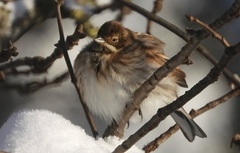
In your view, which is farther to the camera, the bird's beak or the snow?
the bird's beak

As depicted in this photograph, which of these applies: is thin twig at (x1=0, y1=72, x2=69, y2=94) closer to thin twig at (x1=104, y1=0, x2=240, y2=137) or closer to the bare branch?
thin twig at (x1=104, y1=0, x2=240, y2=137)

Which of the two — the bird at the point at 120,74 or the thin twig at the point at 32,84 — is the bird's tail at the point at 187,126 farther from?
the thin twig at the point at 32,84

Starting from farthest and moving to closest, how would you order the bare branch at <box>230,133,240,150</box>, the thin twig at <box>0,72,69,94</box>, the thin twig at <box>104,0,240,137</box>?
the thin twig at <box>0,72,69,94</box>, the bare branch at <box>230,133,240,150</box>, the thin twig at <box>104,0,240,137</box>

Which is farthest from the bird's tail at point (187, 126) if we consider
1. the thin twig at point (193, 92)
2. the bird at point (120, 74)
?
the thin twig at point (193, 92)

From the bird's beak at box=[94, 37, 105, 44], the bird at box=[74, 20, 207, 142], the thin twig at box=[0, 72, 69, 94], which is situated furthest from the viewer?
the thin twig at box=[0, 72, 69, 94]

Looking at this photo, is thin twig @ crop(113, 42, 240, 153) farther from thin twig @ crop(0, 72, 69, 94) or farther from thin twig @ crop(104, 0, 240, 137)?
thin twig @ crop(0, 72, 69, 94)

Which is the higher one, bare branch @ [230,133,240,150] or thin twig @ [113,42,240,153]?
thin twig @ [113,42,240,153]

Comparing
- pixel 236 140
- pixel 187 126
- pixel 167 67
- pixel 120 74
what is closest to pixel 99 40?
pixel 120 74

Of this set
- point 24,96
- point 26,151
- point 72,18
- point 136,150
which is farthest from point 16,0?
point 26,151

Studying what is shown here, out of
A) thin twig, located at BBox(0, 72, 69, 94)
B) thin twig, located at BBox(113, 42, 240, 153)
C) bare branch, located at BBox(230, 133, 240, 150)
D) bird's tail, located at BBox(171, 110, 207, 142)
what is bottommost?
thin twig, located at BBox(0, 72, 69, 94)

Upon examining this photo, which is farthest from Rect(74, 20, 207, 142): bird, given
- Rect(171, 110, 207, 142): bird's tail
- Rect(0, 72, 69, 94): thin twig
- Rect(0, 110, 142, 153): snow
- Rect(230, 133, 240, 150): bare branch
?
Rect(0, 110, 142, 153): snow
